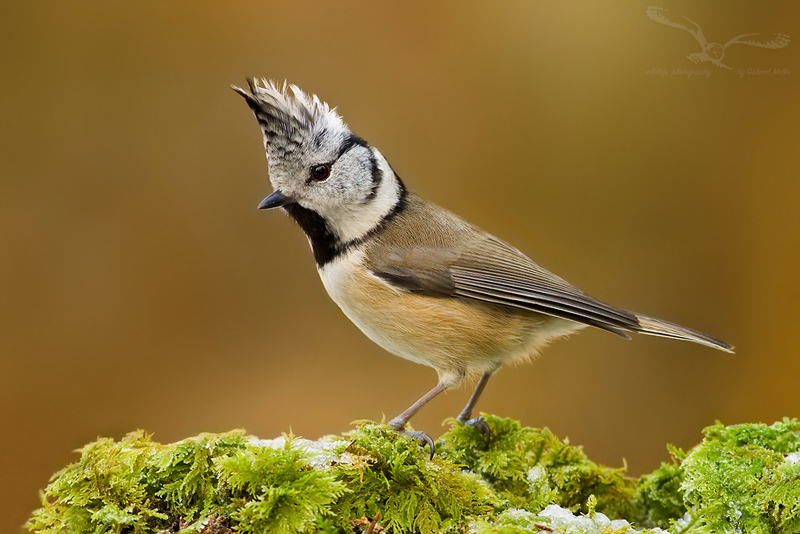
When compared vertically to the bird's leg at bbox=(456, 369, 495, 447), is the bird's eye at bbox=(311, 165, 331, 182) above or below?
above

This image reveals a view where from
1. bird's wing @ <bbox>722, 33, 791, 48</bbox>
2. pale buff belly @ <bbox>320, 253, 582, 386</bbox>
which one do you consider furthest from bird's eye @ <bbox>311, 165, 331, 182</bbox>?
bird's wing @ <bbox>722, 33, 791, 48</bbox>

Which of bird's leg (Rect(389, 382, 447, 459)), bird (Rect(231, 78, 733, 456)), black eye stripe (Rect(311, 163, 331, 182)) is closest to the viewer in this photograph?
bird's leg (Rect(389, 382, 447, 459))

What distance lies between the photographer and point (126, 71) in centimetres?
429

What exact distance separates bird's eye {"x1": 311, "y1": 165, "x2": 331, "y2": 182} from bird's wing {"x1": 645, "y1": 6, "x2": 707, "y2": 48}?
2624 mm

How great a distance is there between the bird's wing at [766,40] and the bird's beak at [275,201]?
301 centimetres

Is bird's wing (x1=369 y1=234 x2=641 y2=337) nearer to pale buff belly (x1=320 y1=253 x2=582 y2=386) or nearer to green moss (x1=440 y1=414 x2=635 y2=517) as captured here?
pale buff belly (x1=320 y1=253 x2=582 y2=386)

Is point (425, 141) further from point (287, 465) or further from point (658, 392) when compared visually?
point (287, 465)

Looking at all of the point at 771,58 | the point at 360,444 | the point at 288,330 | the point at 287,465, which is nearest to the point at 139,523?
the point at 287,465

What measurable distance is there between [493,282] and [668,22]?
2.52 m

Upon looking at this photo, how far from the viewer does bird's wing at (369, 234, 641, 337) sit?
2.47 meters

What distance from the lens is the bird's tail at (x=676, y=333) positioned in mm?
2467

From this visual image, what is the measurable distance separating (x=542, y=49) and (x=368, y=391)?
2452mm

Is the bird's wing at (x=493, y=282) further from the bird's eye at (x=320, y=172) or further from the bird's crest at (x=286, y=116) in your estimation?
the bird's crest at (x=286, y=116)

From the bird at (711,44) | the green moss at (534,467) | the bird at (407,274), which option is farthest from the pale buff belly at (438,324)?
the bird at (711,44)
